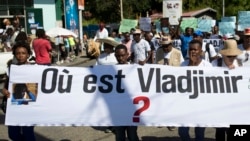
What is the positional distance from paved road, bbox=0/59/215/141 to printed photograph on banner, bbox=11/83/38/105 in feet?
5.36

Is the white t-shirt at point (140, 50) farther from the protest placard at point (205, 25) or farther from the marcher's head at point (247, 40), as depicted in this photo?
the protest placard at point (205, 25)

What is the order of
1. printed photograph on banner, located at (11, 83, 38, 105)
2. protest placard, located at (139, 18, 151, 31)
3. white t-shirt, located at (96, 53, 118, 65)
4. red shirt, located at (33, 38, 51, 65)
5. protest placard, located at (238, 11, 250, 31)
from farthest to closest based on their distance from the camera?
1. protest placard, located at (139, 18, 151, 31)
2. protest placard, located at (238, 11, 250, 31)
3. red shirt, located at (33, 38, 51, 65)
4. white t-shirt, located at (96, 53, 118, 65)
5. printed photograph on banner, located at (11, 83, 38, 105)

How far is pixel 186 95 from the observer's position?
17.2 feet

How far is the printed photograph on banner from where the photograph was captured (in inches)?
207

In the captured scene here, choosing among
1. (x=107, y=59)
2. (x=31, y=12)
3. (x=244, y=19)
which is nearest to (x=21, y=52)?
(x=107, y=59)

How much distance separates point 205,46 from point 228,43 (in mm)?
3105

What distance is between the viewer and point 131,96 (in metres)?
5.27

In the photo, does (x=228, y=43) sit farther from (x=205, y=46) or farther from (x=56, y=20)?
(x=56, y=20)

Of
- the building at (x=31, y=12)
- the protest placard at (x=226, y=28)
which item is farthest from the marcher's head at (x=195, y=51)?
the building at (x=31, y=12)

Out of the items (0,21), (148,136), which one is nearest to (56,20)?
(0,21)

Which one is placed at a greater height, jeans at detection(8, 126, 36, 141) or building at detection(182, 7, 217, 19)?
building at detection(182, 7, 217, 19)

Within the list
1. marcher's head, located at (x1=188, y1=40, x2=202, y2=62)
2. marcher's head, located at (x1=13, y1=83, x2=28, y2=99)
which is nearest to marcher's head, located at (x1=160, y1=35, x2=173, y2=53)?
marcher's head, located at (x1=188, y1=40, x2=202, y2=62)

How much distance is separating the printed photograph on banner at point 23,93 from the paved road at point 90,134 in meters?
1.63

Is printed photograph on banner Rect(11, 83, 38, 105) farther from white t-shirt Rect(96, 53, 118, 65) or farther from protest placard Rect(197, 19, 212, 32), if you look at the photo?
protest placard Rect(197, 19, 212, 32)
